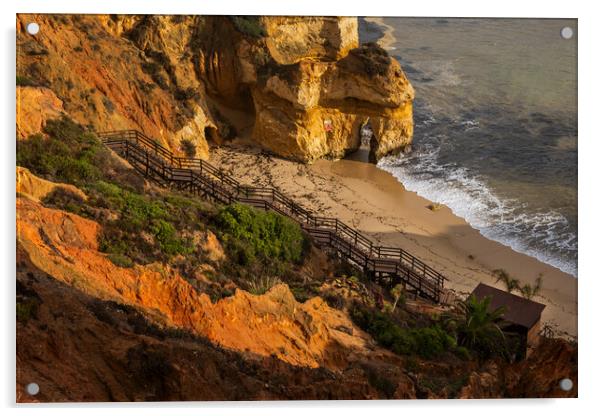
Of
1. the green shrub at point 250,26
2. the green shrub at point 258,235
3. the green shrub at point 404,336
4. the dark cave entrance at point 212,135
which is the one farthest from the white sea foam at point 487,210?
the green shrub at point 250,26

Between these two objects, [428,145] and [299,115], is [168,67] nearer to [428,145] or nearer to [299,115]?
[299,115]

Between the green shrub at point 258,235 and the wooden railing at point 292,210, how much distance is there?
3.53 feet

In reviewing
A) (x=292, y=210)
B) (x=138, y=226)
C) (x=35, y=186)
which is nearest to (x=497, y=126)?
(x=292, y=210)

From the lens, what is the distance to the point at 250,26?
27.4m

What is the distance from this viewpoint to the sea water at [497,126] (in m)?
17.8

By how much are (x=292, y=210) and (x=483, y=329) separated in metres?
6.60

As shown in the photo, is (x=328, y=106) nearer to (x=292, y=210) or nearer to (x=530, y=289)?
(x=292, y=210)

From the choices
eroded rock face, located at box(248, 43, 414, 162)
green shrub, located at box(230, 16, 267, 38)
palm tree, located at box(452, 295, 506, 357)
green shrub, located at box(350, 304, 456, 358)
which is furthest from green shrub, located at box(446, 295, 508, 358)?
green shrub, located at box(230, 16, 267, 38)

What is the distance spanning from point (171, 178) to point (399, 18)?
735 cm

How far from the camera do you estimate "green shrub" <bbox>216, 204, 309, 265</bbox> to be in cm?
1791

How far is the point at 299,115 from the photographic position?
2830cm

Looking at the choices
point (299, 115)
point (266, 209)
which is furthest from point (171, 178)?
point (299, 115)

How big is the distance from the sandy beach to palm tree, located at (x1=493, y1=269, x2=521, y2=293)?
288mm

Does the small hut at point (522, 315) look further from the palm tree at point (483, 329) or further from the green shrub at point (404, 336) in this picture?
the green shrub at point (404, 336)
